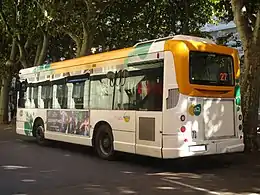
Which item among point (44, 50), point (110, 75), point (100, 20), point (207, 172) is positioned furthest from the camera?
point (44, 50)

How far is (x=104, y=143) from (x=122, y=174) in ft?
8.31

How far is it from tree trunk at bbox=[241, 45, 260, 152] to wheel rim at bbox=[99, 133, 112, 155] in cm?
383

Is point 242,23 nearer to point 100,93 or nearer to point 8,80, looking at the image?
point 100,93

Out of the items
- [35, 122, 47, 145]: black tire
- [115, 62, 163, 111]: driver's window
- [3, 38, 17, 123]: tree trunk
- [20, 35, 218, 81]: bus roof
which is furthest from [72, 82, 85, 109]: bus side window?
[3, 38, 17, 123]: tree trunk

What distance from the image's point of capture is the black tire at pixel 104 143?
11758 mm

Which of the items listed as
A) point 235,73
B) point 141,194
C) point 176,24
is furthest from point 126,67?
point 176,24

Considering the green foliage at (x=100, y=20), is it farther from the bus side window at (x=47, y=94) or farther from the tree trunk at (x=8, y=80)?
the bus side window at (x=47, y=94)

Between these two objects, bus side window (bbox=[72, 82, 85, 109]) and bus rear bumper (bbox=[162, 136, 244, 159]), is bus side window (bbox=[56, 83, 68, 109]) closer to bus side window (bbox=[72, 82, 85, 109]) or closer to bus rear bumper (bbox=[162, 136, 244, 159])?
bus side window (bbox=[72, 82, 85, 109])

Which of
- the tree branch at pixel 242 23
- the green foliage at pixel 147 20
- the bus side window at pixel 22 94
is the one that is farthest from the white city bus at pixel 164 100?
the green foliage at pixel 147 20

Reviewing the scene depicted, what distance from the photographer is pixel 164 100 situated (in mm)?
9969

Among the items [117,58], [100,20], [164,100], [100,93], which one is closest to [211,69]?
[164,100]

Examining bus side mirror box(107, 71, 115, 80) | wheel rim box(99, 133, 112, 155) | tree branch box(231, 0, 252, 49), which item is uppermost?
tree branch box(231, 0, 252, 49)

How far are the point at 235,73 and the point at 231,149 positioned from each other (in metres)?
1.89

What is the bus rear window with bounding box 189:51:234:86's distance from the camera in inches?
398
